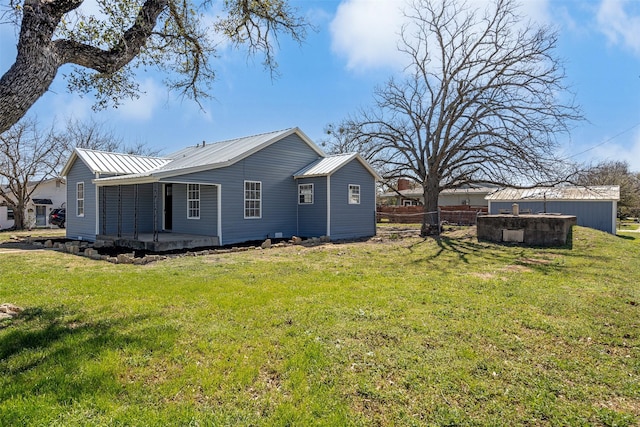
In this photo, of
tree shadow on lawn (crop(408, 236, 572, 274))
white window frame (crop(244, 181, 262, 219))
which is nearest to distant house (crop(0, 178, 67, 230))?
white window frame (crop(244, 181, 262, 219))

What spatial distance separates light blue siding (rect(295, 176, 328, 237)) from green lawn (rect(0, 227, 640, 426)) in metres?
7.59

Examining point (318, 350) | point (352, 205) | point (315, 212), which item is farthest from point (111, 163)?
point (318, 350)

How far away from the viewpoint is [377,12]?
11.3 metres

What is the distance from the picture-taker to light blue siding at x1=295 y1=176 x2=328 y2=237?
1465cm

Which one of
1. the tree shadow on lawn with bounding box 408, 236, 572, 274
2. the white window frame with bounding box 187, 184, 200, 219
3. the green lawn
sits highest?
the white window frame with bounding box 187, 184, 200, 219

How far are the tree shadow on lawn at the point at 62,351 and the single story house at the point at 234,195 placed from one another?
7829 millimetres

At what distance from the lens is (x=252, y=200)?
1391 cm

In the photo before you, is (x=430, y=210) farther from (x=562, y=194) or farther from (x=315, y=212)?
(x=562, y=194)

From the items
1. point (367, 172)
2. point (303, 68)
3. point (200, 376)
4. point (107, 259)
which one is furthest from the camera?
point (367, 172)

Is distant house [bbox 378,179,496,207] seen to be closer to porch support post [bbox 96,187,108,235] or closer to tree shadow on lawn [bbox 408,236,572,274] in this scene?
tree shadow on lawn [bbox 408,236,572,274]

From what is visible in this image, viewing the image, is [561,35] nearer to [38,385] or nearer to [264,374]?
[264,374]

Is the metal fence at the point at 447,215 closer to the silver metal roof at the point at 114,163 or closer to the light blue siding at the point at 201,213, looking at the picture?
the light blue siding at the point at 201,213

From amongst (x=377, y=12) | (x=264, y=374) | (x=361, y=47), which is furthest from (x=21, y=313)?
Result: (x=361, y=47)

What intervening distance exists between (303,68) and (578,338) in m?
11.2
